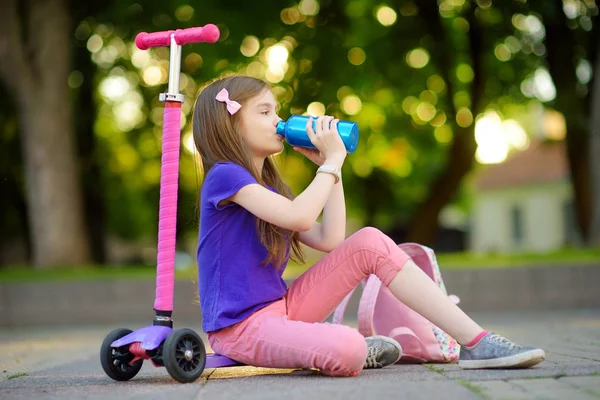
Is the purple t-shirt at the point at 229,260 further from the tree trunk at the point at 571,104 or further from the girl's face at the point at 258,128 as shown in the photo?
the tree trunk at the point at 571,104

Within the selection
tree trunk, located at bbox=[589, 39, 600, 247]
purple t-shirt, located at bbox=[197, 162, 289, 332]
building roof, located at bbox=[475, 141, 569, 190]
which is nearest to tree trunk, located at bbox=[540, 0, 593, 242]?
tree trunk, located at bbox=[589, 39, 600, 247]

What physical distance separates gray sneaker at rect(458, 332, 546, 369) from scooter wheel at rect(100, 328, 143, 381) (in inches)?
58.3

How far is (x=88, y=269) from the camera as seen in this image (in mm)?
11250

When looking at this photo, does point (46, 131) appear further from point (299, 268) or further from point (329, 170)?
point (329, 170)

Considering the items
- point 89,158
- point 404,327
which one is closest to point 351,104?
point 89,158


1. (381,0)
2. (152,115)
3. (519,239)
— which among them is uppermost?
(381,0)

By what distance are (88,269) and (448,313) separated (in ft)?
27.1

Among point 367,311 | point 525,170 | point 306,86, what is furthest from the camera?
point 525,170

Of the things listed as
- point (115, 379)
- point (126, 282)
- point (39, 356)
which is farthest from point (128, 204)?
point (115, 379)

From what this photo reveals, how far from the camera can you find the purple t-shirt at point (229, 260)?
3750 millimetres

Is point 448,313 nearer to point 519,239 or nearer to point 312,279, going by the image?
point 312,279

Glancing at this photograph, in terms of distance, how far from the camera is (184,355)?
3.62m

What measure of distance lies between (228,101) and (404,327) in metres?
1.44

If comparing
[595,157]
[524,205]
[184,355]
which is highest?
[595,157]
